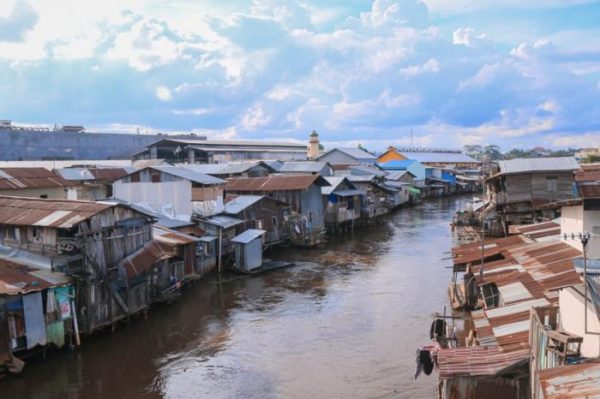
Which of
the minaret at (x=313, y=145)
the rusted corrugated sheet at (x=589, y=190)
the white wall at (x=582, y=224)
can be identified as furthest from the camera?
the minaret at (x=313, y=145)

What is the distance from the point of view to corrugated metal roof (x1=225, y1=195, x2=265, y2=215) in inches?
1240

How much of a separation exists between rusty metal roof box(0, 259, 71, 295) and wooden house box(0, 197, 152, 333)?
37cm

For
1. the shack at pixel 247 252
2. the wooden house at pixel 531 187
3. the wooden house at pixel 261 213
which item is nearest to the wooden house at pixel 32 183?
the wooden house at pixel 261 213

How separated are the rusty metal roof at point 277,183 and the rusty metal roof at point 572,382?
99.7 ft

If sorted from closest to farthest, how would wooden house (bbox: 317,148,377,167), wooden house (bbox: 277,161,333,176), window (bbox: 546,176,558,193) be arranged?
window (bbox: 546,176,558,193) → wooden house (bbox: 277,161,333,176) → wooden house (bbox: 317,148,377,167)

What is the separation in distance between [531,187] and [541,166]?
1.31 m

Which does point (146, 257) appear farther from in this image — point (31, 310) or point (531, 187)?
point (531, 187)

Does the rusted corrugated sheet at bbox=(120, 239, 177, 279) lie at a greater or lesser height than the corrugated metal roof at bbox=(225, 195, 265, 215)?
lesser

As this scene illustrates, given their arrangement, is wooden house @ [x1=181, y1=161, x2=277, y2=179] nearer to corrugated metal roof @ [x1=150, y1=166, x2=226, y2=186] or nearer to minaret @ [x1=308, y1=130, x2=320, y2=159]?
corrugated metal roof @ [x1=150, y1=166, x2=226, y2=186]

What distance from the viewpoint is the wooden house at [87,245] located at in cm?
1753

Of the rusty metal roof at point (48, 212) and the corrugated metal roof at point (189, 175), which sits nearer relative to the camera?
the rusty metal roof at point (48, 212)

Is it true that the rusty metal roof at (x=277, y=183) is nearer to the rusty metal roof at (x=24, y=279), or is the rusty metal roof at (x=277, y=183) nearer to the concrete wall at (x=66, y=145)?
the rusty metal roof at (x=24, y=279)

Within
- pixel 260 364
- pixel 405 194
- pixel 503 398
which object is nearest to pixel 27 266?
pixel 260 364

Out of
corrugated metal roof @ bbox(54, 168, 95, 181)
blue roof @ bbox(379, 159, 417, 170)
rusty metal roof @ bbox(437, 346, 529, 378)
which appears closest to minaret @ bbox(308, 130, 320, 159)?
blue roof @ bbox(379, 159, 417, 170)
